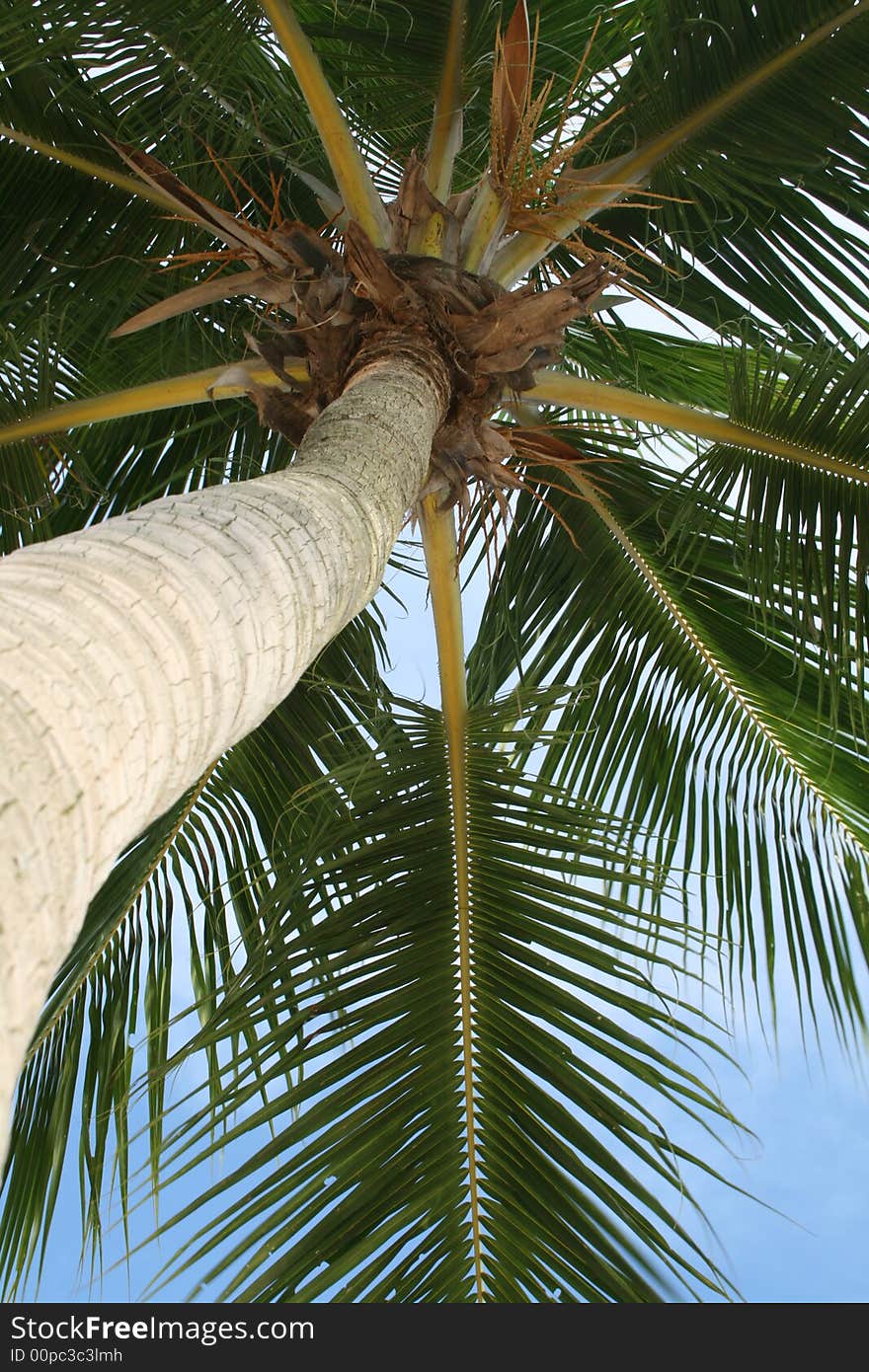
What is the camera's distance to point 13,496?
3260 mm

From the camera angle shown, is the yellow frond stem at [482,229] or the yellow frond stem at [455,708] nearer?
the yellow frond stem at [455,708]

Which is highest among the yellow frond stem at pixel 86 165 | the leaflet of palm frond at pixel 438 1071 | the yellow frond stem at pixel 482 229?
the yellow frond stem at pixel 86 165

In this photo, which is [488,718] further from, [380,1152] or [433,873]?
[380,1152]

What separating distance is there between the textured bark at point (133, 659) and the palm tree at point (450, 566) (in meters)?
0.02

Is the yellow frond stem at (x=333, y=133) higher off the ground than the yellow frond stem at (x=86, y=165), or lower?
lower

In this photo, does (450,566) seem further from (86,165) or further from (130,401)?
(86,165)

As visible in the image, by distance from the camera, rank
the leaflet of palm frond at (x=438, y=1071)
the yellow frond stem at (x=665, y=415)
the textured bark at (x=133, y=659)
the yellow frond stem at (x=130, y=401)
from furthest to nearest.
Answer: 1. the yellow frond stem at (x=130, y=401)
2. the yellow frond stem at (x=665, y=415)
3. the leaflet of palm frond at (x=438, y=1071)
4. the textured bark at (x=133, y=659)

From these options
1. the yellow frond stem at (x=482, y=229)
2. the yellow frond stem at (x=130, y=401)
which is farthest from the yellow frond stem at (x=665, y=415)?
the yellow frond stem at (x=130, y=401)

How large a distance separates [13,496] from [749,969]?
252 cm

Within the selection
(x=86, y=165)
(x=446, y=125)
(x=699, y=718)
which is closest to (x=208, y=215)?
(x=86, y=165)

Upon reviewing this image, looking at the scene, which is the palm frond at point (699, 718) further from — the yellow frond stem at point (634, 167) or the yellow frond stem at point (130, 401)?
the yellow frond stem at point (130, 401)

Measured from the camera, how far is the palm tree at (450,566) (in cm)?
224

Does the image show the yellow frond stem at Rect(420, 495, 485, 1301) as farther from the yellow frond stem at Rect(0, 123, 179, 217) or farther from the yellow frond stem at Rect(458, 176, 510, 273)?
the yellow frond stem at Rect(0, 123, 179, 217)

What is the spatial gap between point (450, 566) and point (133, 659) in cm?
227
